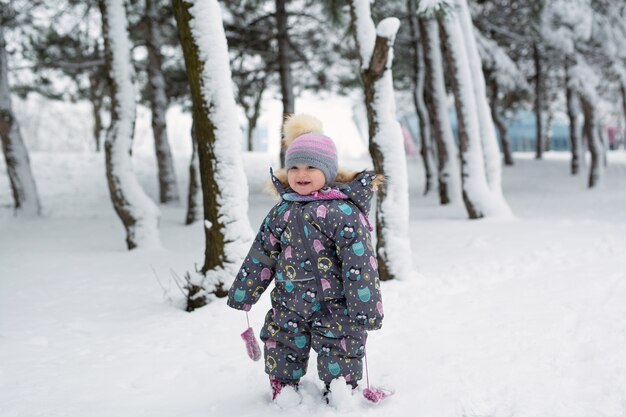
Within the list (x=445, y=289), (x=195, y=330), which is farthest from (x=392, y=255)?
(x=195, y=330)

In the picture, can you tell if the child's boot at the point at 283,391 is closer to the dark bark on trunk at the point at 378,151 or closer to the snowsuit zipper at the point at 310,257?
the snowsuit zipper at the point at 310,257

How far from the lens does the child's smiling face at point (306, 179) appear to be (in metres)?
2.67

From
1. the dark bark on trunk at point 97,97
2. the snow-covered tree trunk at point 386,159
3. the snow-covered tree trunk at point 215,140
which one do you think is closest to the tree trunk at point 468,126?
the snow-covered tree trunk at point 386,159

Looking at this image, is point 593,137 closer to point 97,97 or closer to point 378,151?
point 378,151

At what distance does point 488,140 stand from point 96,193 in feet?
36.5

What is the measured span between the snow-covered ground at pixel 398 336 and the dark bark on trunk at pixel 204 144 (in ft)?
1.39

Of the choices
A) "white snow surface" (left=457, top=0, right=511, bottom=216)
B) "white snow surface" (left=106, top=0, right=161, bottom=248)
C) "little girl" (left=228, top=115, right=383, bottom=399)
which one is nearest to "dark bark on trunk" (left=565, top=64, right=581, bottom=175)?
"white snow surface" (left=457, top=0, right=511, bottom=216)

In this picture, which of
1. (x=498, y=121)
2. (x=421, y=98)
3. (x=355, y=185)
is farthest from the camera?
(x=498, y=121)

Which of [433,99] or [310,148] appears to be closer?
[310,148]

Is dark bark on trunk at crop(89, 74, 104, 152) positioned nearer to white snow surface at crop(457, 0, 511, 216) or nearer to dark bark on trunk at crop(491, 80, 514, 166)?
white snow surface at crop(457, 0, 511, 216)

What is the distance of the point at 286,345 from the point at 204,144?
2.46 m

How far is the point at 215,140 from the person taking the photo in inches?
185

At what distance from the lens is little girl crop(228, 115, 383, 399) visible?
8.59 ft

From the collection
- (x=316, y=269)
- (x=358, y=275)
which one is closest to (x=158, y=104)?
(x=316, y=269)
